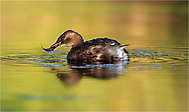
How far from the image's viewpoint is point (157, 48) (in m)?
12.3

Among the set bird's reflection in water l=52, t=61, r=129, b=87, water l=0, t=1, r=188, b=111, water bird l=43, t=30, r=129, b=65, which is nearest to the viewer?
water l=0, t=1, r=188, b=111


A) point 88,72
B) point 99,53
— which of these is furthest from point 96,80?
point 99,53

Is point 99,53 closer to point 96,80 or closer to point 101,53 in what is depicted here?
point 101,53

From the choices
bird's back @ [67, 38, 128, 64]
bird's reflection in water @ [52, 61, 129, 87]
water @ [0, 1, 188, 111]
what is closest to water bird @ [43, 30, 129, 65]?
bird's back @ [67, 38, 128, 64]

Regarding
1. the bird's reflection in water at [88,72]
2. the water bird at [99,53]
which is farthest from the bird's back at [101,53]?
the bird's reflection in water at [88,72]

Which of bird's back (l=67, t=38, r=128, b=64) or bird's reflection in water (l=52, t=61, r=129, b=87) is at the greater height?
bird's back (l=67, t=38, r=128, b=64)

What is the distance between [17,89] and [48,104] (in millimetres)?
1085

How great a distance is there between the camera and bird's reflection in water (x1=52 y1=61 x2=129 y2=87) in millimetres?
7878

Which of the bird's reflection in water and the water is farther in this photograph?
the bird's reflection in water

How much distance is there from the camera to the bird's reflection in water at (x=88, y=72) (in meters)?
7.88

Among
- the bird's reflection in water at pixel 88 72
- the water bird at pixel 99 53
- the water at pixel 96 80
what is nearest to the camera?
the water at pixel 96 80

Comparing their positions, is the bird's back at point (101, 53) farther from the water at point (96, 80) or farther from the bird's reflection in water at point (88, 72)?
the bird's reflection in water at point (88, 72)

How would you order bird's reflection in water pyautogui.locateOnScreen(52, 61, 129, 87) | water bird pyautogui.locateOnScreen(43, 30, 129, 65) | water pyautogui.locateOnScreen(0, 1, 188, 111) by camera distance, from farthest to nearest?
1. water bird pyautogui.locateOnScreen(43, 30, 129, 65)
2. bird's reflection in water pyautogui.locateOnScreen(52, 61, 129, 87)
3. water pyautogui.locateOnScreen(0, 1, 188, 111)

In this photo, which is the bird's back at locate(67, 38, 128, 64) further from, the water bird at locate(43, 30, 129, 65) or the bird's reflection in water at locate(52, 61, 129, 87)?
the bird's reflection in water at locate(52, 61, 129, 87)
